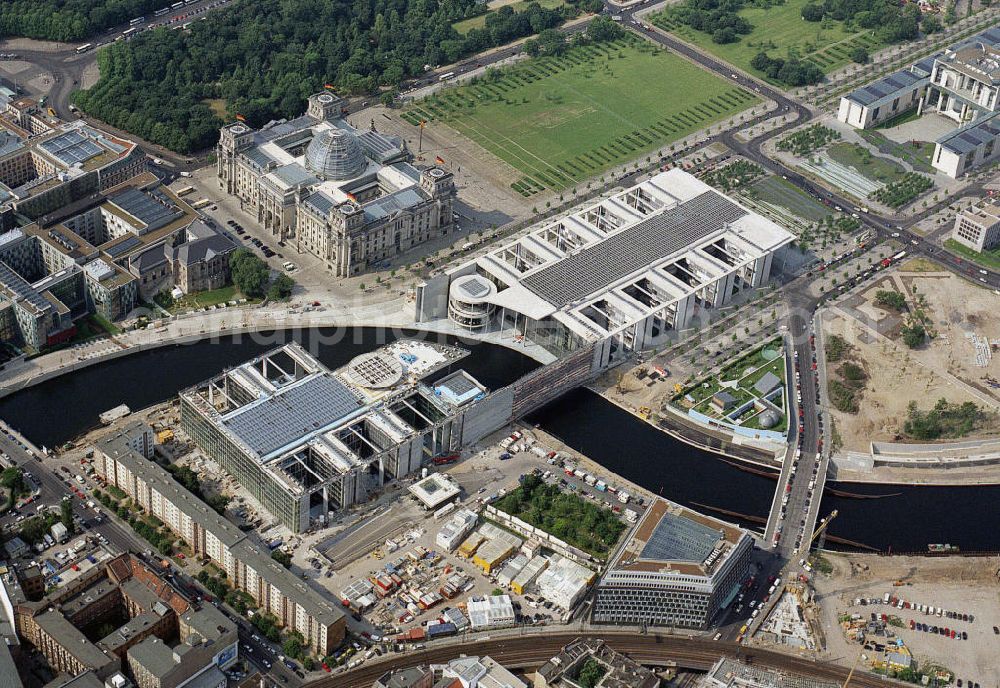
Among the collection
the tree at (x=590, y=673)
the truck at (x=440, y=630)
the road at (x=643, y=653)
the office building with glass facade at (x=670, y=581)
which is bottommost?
the road at (x=643, y=653)

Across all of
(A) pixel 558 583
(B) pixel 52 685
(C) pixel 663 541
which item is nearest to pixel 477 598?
(A) pixel 558 583

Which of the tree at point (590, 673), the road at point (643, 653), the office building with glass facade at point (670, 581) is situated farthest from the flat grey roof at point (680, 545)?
the tree at point (590, 673)

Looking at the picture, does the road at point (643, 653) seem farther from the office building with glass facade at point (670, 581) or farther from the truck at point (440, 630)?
the office building with glass facade at point (670, 581)

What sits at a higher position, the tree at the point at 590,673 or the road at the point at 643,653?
the tree at the point at 590,673

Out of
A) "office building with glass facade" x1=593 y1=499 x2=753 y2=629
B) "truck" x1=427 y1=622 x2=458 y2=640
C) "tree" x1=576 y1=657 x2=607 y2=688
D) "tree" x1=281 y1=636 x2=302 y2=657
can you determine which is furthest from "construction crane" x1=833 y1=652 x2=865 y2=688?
"tree" x1=281 y1=636 x2=302 y2=657

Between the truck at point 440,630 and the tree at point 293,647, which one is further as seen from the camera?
the truck at point 440,630

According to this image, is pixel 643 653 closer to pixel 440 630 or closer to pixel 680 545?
pixel 680 545

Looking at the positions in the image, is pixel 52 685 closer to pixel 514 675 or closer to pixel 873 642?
pixel 514 675
